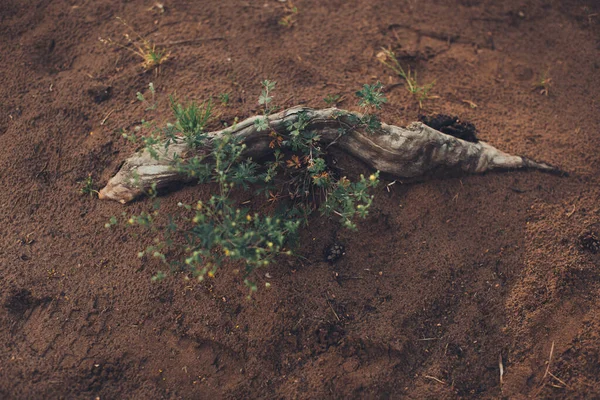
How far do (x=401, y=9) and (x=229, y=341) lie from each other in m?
3.48

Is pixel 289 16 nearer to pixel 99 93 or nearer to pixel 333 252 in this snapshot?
pixel 99 93

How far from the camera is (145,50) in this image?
162 inches

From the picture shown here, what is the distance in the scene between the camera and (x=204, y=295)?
3.24 meters

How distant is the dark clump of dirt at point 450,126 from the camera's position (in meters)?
3.76

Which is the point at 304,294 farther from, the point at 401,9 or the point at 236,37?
the point at 401,9

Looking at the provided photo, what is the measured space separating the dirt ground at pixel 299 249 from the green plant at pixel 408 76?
0.29 feet

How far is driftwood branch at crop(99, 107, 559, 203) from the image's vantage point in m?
3.34

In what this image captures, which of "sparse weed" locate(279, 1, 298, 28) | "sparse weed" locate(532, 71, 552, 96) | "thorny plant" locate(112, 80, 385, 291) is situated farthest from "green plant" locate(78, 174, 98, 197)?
"sparse weed" locate(532, 71, 552, 96)

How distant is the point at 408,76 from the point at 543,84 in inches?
47.8

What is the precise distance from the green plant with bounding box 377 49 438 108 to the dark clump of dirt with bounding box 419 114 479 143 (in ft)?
0.69

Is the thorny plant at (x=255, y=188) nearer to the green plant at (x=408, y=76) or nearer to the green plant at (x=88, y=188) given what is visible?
the green plant at (x=88, y=188)

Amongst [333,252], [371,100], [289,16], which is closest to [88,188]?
[333,252]

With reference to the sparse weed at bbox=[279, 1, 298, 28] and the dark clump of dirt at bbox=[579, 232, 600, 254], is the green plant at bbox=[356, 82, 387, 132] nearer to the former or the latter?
the sparse weed at bbox=[279, 1, 298, 28]

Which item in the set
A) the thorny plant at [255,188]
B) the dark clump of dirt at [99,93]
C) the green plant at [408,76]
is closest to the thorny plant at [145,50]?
the dark clump of dirt at [99,93]
